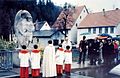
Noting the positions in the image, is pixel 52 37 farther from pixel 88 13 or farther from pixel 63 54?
pixel 88 13

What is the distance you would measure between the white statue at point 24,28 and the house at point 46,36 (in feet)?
0.81

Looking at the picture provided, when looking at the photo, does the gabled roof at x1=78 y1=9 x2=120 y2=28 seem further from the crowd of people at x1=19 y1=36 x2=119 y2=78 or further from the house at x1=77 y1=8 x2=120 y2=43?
the crowd of people at x1=19 y1=36 x2=119 y2=78

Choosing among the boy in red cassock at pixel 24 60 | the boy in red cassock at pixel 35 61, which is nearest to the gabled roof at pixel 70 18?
the boy in red cassock at pixel 35 61

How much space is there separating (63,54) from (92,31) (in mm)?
2257

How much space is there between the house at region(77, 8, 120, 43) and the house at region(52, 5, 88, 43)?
19cm

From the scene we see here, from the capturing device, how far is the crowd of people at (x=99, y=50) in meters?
12.1

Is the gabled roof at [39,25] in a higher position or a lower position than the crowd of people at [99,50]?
higher

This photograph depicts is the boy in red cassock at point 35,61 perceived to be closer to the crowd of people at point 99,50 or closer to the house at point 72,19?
the house at point 72,19

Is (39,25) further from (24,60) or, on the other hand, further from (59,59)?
(24,60)

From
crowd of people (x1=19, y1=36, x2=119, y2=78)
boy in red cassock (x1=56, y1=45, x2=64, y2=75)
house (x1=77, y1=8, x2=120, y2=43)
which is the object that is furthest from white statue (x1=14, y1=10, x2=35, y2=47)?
house (x1=77, y1=8, x2=120, y2=43)

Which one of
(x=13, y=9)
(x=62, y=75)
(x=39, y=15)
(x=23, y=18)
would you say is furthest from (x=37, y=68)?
(x=13, y=9)

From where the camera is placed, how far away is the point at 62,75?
10117mm

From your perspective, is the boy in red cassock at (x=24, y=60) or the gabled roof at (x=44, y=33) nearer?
the boy in red cassock at (x=24, y=60)

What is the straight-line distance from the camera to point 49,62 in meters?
9.42
